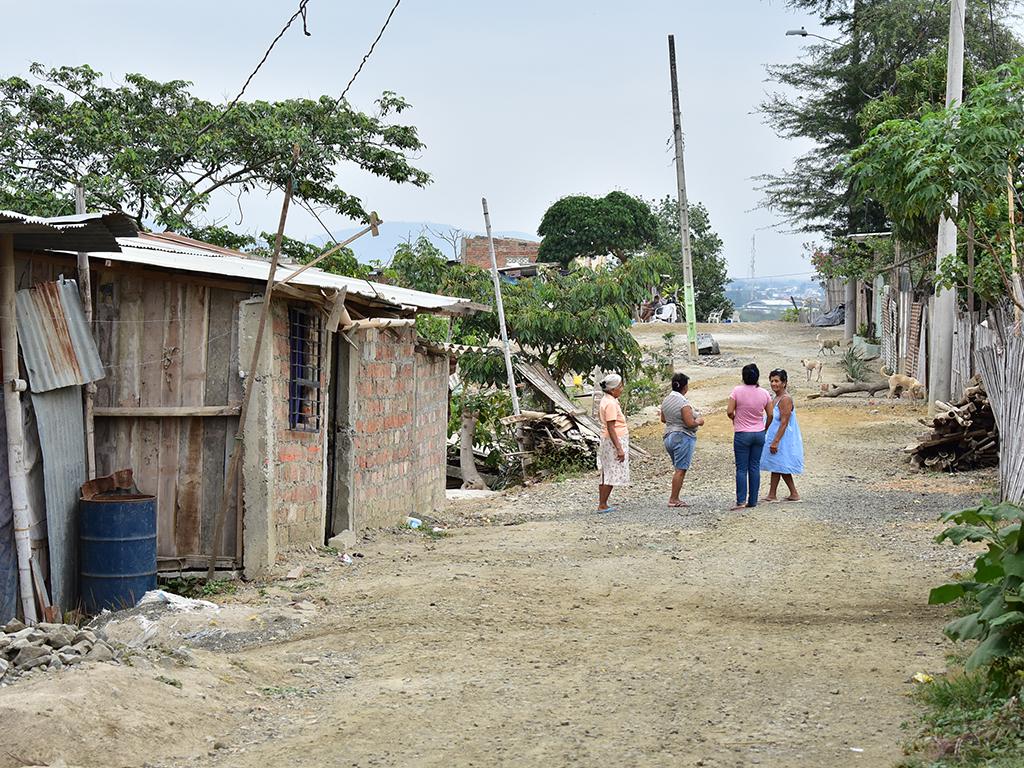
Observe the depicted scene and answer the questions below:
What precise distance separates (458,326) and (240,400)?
37.9ft

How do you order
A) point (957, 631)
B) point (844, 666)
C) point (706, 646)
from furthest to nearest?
point (706, 646)
point (844, 666)
point (957, 631)

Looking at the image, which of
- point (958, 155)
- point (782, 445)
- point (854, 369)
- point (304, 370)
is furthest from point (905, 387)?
point (304, 370)

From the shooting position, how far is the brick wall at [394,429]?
11.1 metres

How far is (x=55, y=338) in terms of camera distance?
818 centimetres

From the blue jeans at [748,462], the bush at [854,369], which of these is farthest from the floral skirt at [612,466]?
the bush at [854,369]

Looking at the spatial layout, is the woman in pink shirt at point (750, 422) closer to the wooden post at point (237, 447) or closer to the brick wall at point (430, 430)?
the brick wall at point (430, 430)

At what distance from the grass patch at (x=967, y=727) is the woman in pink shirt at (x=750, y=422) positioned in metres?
6.14

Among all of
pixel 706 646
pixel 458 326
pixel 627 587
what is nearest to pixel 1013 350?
pixel 627 587

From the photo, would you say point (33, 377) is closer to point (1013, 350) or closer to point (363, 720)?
point (363, 720)

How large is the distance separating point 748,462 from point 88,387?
6.33 meters

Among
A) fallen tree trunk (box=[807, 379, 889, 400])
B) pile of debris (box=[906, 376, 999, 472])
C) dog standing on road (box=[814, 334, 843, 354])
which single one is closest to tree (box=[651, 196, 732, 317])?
dog standing on road (box=[814, 334, 843, 354])

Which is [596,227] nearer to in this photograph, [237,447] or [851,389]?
[851,389]

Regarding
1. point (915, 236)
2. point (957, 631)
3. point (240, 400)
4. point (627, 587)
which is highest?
point (915, 236)

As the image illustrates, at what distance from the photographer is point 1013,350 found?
35.0ft
